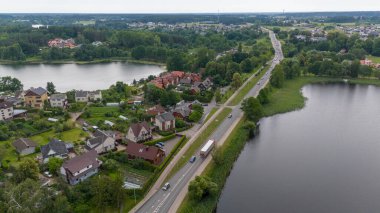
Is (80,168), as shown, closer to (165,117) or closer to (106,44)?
(165,117)

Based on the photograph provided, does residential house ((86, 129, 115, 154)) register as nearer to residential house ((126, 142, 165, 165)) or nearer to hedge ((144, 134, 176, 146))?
residential house ((126, 142, 165, 165))

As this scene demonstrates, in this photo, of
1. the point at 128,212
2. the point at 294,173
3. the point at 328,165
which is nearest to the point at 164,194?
the point at 128,212

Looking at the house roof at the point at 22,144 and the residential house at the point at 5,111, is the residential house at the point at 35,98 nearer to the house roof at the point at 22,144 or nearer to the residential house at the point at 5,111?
the residential house at the point at 5,111

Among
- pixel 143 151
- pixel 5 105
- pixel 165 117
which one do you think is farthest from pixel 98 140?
pixel 5 105

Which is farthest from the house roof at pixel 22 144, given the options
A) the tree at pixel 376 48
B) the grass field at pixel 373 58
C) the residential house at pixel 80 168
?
the tree at pixel 376 48

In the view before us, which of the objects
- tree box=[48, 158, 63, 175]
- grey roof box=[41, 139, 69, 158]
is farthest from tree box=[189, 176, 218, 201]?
grey roof box=[41, 139, 69, 158]

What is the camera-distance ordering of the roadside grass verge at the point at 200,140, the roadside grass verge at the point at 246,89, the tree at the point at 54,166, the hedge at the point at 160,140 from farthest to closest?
1. the roadside grass verge at the point at 246,89
2. the hedge at the point at 160,140
3. the roadside grass verge at the point at 200,140
4. the tree at the point at 54,166
